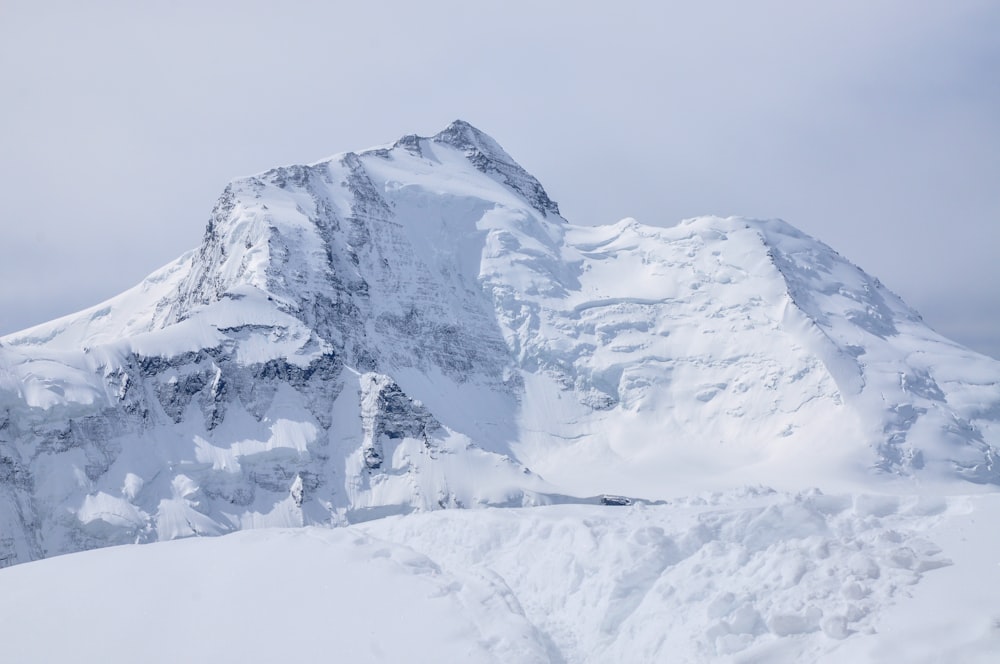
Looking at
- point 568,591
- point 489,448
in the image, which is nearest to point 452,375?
point 489,448

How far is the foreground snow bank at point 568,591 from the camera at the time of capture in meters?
27.1

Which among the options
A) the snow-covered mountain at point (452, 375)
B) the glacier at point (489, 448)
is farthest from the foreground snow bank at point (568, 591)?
the snow-covered mountain at point (452, 375)

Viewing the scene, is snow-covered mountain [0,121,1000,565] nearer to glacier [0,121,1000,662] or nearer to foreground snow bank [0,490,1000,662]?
glacier [0,121,1000,662]

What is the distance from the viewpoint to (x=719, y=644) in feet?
91.2

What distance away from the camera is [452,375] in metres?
165

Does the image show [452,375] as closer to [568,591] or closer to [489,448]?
[489,448]

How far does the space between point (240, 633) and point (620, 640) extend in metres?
11.9

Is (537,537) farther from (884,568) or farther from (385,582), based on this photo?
(884,568)

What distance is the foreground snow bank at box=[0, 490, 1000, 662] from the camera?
27.1 metres

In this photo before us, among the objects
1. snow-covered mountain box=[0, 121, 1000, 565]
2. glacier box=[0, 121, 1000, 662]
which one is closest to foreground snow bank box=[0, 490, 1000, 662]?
glacier box=[0, 121, 1000, 662]

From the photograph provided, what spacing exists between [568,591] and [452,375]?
131 metres

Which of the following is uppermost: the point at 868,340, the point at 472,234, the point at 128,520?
the point at 472,234

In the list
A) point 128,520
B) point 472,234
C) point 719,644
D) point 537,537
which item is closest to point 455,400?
point 472,234

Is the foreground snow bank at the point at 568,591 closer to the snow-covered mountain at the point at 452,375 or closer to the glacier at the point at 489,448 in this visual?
the glacier at the point at 489,448
